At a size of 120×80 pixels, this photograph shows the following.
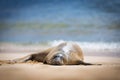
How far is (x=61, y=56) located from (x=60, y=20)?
469 mm

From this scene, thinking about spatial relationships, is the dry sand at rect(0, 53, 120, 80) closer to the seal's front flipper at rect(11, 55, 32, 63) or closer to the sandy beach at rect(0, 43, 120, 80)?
the sandy beach at rect(0, 43, 120, 80)

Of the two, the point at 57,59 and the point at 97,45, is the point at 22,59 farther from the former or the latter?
the point at 97,45

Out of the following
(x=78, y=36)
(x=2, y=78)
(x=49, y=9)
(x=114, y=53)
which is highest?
(x=49, y=9)

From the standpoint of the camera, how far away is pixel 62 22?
382 cm

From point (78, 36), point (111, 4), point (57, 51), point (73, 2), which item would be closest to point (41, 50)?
point (57, 51)

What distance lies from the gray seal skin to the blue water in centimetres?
13

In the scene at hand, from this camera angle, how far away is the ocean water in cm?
375

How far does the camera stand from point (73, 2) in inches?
152

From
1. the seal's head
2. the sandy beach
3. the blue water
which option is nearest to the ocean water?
the blue water

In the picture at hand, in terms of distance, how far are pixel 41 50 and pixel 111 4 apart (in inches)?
42.9

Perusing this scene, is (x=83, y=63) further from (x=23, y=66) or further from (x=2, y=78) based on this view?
(x=2, y=78)

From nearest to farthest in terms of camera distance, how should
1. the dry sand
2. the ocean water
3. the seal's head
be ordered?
the dry sand
the seal's head
the ocean water

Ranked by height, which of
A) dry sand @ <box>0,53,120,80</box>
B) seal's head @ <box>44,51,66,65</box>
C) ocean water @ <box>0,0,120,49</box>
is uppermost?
ocean water @ <box>0,0,120,49</box>

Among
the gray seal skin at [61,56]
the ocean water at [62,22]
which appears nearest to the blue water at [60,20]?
the ocean water at [62,22]
